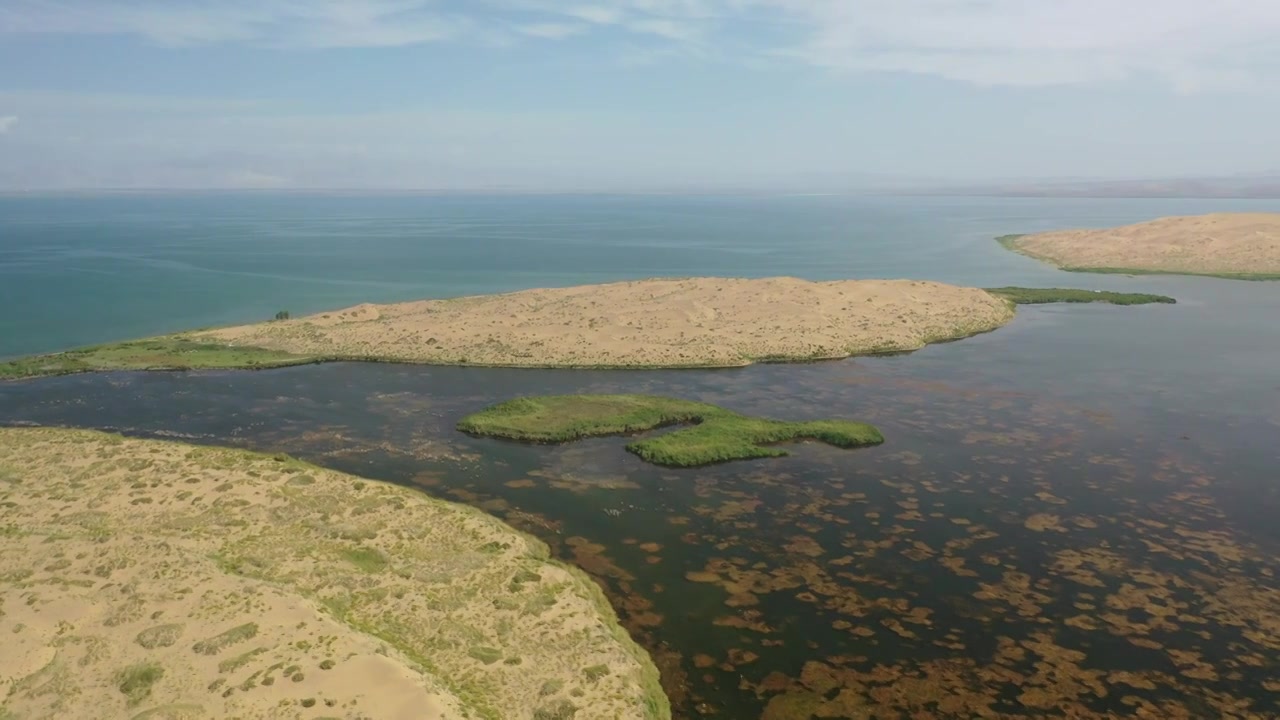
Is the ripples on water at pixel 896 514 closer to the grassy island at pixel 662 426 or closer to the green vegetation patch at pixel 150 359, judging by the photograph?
the grassy island at pixel 662 426

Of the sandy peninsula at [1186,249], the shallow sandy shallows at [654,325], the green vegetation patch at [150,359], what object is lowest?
the green vegetation patch at [150,359]

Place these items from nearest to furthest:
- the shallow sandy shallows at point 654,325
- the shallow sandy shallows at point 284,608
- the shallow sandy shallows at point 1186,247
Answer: the shallow sandy shallows at point 284,608, the shallow sandy shallows at point 654,325, the shallow sandy shallows at point 1186,247

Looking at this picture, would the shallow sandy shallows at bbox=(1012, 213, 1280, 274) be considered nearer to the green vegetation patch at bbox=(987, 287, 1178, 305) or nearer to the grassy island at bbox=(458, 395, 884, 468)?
the green vegetation patch at bbox=(987, 287, 1178, 305)

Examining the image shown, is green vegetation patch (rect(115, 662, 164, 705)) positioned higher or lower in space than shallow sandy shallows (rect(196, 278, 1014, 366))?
lower

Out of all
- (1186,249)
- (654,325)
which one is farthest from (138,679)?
(1186,249)

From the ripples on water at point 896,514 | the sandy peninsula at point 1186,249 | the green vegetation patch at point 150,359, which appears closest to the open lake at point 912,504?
the ripples on water at point 896,514

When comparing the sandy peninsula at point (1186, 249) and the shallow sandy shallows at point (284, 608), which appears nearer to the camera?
the shallow sandy shallows at point (284, 608)

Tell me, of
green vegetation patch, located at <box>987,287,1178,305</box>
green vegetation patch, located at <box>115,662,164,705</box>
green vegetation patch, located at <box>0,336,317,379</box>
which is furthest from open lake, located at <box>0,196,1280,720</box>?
green vegetation patch, located at <box>115,662,164,705</box>
